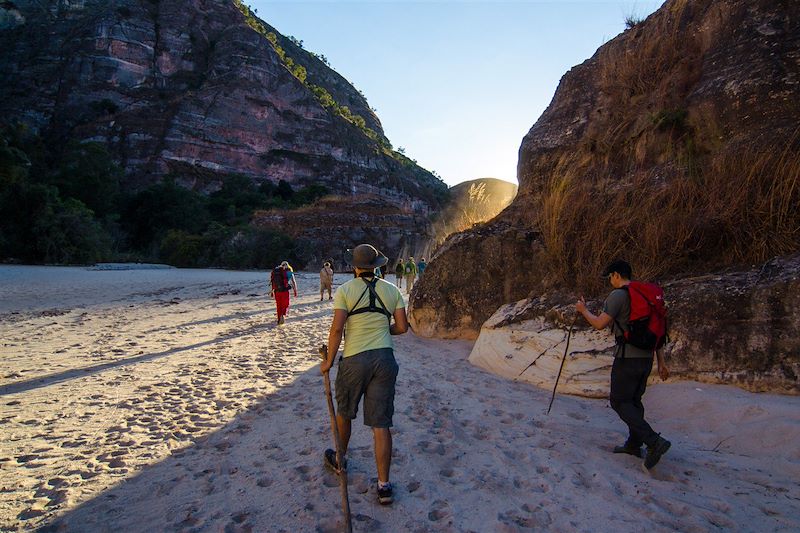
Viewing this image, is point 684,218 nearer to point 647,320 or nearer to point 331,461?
point 647,320

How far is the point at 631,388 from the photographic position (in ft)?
12.0

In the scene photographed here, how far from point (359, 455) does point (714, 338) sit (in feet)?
12.4

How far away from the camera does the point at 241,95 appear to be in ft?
229

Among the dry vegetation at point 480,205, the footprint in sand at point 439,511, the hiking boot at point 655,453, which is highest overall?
the dry vegetation at point 480,205

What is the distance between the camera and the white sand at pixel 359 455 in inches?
116

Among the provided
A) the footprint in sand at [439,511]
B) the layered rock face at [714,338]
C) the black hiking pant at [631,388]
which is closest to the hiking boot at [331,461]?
the footprint in sand at [439,511]

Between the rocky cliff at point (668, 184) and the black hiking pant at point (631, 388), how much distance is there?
63.4 inches

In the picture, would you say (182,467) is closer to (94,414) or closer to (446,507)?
(94,414)

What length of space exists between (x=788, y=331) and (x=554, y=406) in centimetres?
231

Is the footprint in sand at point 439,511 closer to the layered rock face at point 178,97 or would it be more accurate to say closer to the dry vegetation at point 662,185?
the dry vegetation at point 662,185

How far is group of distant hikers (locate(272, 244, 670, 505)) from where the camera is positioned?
3244 mm

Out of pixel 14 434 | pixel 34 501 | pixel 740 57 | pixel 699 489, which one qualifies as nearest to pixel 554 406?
pixel 699 489

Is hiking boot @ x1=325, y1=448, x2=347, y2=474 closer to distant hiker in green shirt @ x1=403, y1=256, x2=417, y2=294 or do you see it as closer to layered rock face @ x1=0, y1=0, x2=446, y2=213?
distant hiker in green shirt @ x1=403, y1=256, x2=417, y2=294

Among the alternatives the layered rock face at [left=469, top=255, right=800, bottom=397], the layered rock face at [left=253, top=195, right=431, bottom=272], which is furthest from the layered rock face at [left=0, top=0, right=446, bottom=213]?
the layered rock face at [left=469, top=255, right=800, bottom=397]
